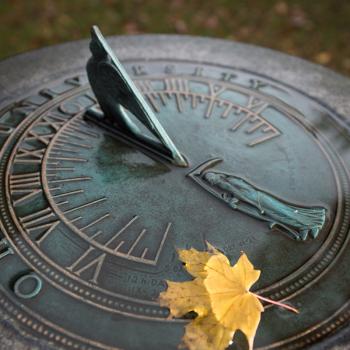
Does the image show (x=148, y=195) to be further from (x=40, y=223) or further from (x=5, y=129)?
(x=5, y=129)

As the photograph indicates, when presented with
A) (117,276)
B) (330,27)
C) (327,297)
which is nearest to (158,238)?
(117,276)

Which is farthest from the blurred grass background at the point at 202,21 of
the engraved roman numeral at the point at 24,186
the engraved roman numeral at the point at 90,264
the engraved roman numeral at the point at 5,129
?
the engraved roman numeral at the point at 90,264

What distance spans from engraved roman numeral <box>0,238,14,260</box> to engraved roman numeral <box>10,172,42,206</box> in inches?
7.6

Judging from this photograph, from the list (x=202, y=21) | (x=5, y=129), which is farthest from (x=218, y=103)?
(x=202, y=21)

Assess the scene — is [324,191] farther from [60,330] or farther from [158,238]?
[60,330]

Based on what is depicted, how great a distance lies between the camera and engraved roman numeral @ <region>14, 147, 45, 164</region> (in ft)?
7.14

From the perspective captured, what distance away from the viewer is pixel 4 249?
182cm

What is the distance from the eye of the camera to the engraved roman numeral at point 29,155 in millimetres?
2178

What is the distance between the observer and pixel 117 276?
68.5 inches

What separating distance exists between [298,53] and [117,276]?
3.98 meters

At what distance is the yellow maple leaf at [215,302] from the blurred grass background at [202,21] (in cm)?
383

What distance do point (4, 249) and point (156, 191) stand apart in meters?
0.60

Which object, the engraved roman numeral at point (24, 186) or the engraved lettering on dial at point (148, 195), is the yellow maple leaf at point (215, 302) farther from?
the engraved roman numeral at point (24, 186)

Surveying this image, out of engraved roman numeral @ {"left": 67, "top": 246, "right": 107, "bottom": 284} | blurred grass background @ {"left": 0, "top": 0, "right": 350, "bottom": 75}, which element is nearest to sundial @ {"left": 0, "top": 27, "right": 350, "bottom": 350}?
engraved roman numeral @ {"left": 67, "top": 246, "right": 107, "bottom": 284}
